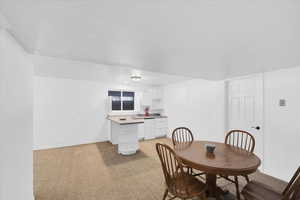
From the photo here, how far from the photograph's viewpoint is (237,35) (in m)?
1.24

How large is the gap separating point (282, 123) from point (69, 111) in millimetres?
5484

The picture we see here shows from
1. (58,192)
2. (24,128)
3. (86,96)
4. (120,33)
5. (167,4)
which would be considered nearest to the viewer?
(167,4)

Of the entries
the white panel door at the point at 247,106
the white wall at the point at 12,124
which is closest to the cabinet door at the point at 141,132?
the white panel door at the point at 247,106

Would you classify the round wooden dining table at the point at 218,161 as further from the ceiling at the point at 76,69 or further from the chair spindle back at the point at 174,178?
the ceiling at the point at 76,69

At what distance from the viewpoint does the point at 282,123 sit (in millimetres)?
2412

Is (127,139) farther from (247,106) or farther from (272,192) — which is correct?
(247,106)

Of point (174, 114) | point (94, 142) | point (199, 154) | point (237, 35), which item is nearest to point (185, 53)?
point (237, 35)

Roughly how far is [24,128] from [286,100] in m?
4.05

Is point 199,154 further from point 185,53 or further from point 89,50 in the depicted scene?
point 89,50

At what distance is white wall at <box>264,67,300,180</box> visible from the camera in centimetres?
226

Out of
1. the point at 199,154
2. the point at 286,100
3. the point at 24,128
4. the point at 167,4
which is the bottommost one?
the point at 199,154

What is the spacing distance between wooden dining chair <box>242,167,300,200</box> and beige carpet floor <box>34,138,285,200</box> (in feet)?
2.42

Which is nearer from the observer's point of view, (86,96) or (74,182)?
(74,182)

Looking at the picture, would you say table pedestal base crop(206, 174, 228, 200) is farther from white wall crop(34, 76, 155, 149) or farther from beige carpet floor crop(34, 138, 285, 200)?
white wall crop(34, 76, 155, 149)
